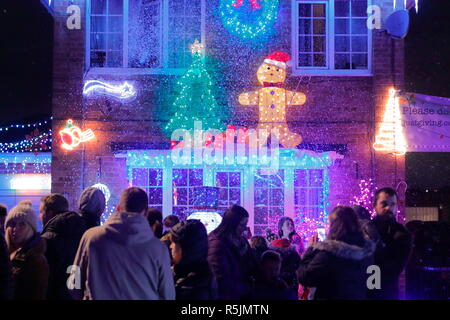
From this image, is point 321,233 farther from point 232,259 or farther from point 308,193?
point 232,259

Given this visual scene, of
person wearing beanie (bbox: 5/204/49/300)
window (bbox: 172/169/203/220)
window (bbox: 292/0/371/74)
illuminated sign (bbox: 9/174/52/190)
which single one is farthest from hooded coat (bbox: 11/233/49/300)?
illuminated sign (bbox: 9/174/52/190)

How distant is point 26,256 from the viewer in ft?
14.6

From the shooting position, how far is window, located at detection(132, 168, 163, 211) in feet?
35.6

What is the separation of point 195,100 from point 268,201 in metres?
2.41

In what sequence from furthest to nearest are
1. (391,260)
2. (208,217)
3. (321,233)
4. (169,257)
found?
(321,233) < (208,217) < (391,260) < (169,257)

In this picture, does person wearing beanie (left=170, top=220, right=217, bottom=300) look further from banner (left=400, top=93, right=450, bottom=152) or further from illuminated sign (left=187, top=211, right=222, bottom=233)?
banner (left=400, top=93, right=450, bottom=152)

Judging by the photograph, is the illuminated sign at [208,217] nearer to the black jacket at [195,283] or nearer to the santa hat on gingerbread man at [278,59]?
the santa hat on gingerbread man at [278,59]

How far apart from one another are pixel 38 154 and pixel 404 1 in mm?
9965

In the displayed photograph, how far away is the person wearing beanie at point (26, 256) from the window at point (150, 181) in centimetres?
612

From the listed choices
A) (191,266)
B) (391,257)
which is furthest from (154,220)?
(391,257)

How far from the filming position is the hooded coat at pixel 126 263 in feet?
12.4

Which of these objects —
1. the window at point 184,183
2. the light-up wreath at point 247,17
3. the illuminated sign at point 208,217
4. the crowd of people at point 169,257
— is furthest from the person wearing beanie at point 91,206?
the light-up wreath at point 247,17

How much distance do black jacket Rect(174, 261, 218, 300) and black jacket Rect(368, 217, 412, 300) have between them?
5.58 feet

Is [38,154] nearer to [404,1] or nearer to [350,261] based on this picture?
[404,1]
